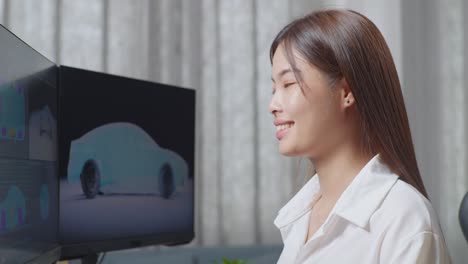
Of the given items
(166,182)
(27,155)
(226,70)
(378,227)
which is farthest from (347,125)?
(226,70)

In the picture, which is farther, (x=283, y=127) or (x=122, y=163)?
(x=122, y=163)

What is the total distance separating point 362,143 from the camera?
3.21 feet

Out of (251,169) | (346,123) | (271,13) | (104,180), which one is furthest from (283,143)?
(271,13)

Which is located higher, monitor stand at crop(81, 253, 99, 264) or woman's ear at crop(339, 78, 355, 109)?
woman's ear at crop(339, 78, 355, 109)

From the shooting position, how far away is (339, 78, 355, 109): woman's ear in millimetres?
950

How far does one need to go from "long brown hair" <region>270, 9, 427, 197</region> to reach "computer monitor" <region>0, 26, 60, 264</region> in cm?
44

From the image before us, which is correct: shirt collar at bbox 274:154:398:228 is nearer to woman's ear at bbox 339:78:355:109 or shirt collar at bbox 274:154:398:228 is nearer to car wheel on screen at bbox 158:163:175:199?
woman's ear at bbox 339:78:355:109

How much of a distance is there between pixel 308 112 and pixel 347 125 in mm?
68

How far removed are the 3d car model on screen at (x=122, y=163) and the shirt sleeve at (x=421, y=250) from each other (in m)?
0.71

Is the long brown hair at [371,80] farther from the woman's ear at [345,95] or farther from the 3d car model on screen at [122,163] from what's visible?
the 3d car model on screen at [122,163]

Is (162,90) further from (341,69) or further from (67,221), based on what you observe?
(341,69)

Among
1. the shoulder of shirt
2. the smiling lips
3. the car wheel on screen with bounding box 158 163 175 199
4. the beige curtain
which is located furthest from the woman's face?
the beige curtain

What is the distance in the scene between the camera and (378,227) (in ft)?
2.85

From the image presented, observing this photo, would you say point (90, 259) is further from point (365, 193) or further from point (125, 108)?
point (365, 193)
